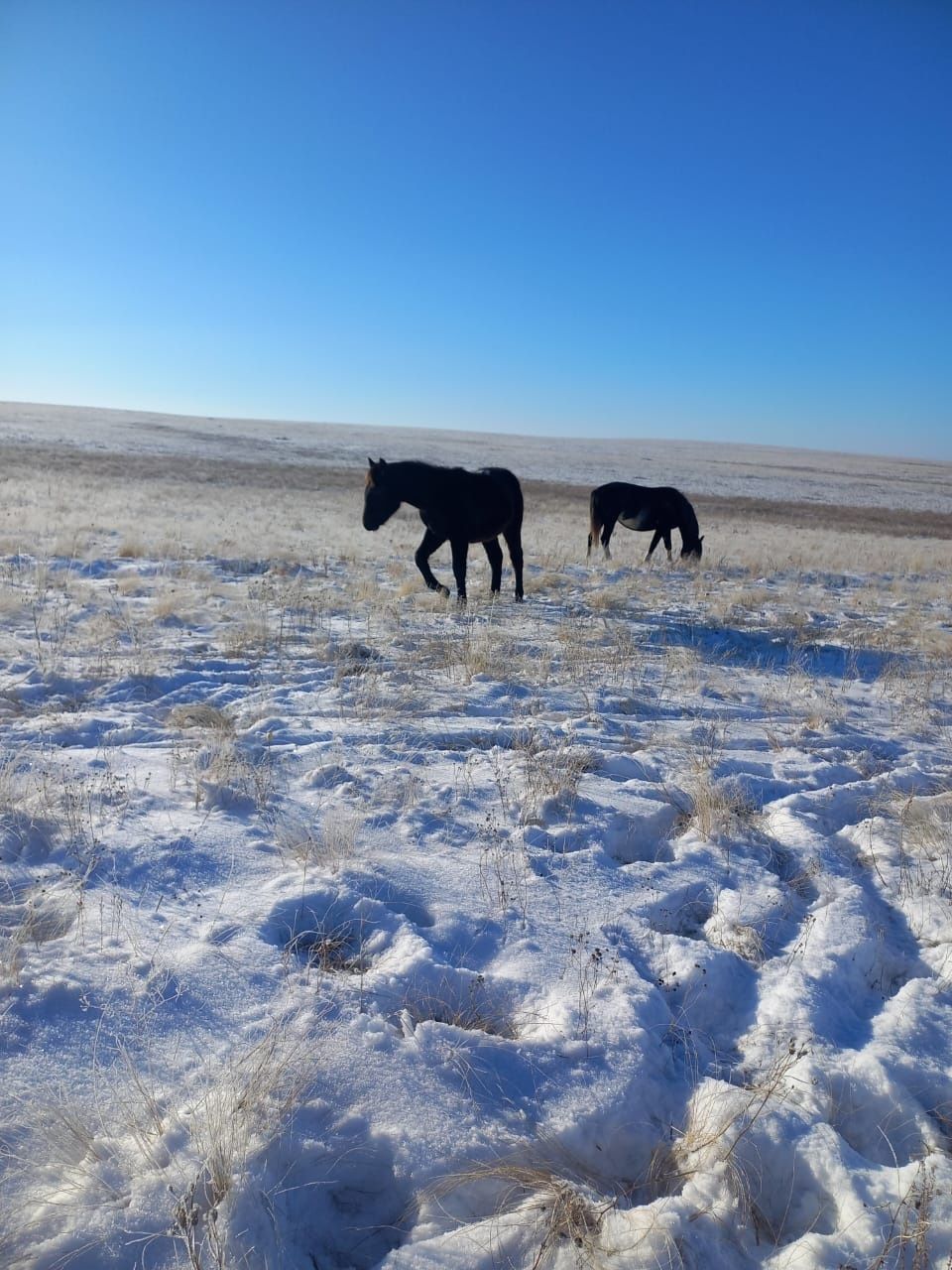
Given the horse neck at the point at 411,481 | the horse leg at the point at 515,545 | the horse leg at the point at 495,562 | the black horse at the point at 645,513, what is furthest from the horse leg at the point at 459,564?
the black horse at the point at 645,513

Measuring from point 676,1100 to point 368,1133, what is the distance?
1.01 meters

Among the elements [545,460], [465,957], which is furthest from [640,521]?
[545,460]

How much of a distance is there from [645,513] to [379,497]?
25.8 ft

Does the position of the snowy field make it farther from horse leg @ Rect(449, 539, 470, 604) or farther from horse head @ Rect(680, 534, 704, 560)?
horse head @ Rect(680, 534, 704, 560)

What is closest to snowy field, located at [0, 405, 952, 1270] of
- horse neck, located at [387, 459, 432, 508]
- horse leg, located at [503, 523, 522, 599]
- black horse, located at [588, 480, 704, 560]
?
horse neck, located at [387, 459, 432, 508]

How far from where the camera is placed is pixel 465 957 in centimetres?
285

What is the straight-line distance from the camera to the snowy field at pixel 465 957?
6.24 ft

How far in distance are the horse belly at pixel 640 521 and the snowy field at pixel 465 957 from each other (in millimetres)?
8910

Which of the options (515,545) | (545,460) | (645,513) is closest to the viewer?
(515,545)

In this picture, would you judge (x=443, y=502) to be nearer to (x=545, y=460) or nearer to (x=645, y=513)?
(x=645, y=513)

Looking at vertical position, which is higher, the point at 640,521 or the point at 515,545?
the point at 640,521

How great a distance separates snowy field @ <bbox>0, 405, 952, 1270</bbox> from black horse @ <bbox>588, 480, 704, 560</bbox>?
868cm

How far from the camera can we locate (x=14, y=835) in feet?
10.9

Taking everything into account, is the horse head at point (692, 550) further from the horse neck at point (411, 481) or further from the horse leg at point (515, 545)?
the horse neck at point (411, 481)
